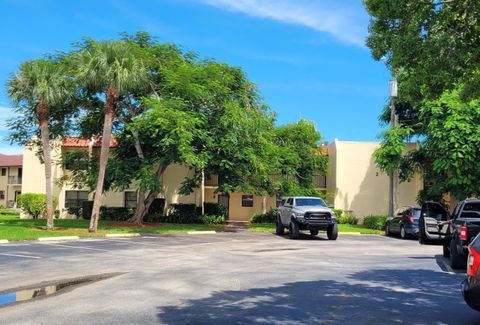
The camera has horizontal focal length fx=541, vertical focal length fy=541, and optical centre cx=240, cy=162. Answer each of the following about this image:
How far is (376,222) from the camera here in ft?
113

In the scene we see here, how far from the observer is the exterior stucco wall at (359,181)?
40344mm

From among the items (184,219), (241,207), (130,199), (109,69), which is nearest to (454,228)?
(109,69)

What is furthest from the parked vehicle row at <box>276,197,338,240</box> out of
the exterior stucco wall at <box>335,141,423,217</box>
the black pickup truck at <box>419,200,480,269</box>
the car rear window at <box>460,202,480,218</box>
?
the exterior stucco wall at <box>335,141,423,217</box>

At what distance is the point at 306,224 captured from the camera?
2444cm

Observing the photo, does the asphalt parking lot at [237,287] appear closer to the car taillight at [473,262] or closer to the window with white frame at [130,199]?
the car taillight at [473,262]

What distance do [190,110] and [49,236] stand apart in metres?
9.81

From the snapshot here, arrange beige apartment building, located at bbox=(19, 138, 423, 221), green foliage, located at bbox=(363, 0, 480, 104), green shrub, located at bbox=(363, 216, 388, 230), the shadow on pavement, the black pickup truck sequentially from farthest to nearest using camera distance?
beige apartment building, located at bbox=(19, 138, 423, 221) < green shrub, located at bbox=(363, 216, 388, 230) < the black pickup truck < green foliage, located at bbox=(363, 0, 480, 104) < the shadow on pavement

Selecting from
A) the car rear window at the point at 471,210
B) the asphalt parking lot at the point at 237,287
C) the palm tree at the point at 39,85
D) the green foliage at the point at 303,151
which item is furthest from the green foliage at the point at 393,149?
the palm tree at the point at 39,85

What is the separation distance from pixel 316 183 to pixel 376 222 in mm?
9260

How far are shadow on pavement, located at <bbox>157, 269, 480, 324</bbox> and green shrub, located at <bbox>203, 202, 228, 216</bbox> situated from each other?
95.5 feet

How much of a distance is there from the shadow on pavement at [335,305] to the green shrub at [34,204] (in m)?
33.3

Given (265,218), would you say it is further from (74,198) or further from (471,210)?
(471,210)

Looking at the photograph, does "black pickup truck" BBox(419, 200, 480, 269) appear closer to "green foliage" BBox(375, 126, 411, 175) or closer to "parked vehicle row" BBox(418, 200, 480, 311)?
"parked vehicle row" BBox(418, 200, 480, 311)

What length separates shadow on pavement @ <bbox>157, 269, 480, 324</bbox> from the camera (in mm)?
7508
